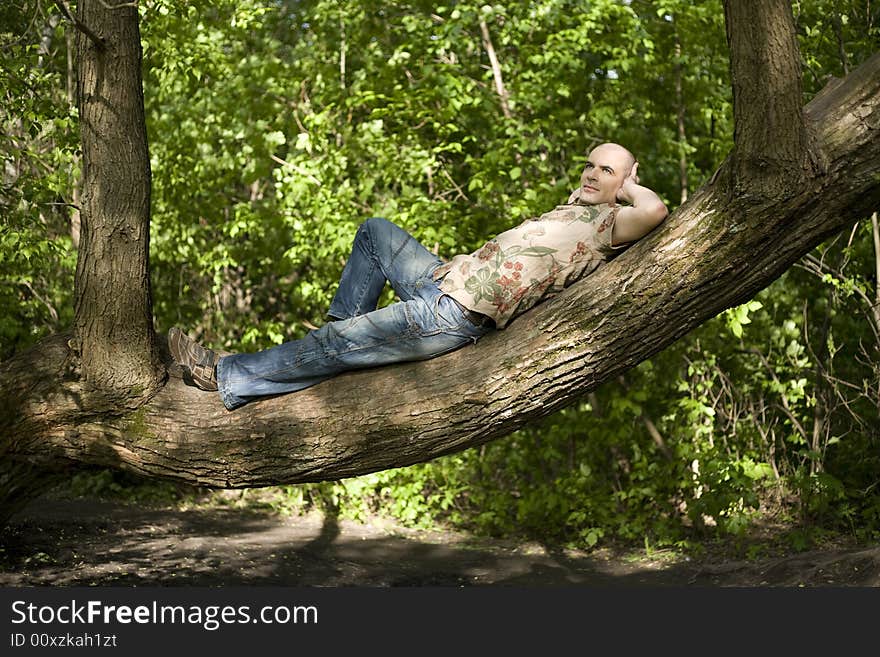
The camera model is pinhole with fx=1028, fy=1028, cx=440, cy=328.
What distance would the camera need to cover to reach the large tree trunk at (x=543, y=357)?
11.4 ft

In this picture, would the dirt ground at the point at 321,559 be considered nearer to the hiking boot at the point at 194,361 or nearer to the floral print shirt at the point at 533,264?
the hiking boot at the point at 194,361

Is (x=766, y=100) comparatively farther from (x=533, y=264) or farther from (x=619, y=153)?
(x=533, y=264)

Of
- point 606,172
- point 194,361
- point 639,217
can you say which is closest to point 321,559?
point 194,361

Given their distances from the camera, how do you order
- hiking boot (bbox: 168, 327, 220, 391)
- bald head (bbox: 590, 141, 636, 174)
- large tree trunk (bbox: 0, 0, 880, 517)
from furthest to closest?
hiking boot (bbox: 168, 327, 220, 391) < bald head (bbox: 590, 141, 636, 174) < large tree trunk (bbox: 0, 0, 880, 517)

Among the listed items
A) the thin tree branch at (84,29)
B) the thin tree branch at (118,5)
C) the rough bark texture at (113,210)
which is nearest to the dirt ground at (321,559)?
the rough bark texture at (113,210)

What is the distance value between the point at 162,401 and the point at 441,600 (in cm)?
224

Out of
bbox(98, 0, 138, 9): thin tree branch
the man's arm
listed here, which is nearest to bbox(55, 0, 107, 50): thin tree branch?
bbox(98, 0, 138, 9): thin tree branch

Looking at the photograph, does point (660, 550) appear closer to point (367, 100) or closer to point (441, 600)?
point (441, 600)

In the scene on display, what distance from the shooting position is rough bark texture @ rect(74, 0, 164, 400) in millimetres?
4395

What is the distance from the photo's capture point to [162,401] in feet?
14.7

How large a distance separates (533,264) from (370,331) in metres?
0.72

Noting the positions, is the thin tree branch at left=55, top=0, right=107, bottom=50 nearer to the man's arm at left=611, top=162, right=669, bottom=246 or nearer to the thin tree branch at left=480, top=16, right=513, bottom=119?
the man's arm at left=611, top=162, right=669, bottom=246

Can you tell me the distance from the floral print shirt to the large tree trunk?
4.1 inches

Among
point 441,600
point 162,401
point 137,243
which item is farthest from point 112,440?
point 441,600
